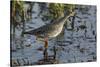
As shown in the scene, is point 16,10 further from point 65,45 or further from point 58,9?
point 65,45

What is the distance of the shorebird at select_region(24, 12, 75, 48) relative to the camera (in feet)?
→ 7.89

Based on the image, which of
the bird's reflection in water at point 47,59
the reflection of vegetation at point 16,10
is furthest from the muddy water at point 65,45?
the reflection of vegetation at point 16,10

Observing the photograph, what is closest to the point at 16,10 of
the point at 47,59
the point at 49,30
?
the point at 49,30

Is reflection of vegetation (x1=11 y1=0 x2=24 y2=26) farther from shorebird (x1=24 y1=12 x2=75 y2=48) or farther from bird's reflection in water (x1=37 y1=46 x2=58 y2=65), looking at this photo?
bird's reflection in water (x1=37 y1=46 x2=58 y2=65)

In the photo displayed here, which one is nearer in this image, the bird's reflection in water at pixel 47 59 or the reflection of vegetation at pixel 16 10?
the reflection of vegetation at pixel 16 10

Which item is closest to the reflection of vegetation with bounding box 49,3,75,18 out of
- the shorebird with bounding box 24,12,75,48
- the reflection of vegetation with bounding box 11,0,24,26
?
the shorebird with bounding box 24,12,75,48

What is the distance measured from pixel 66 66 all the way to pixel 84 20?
22.0 inches

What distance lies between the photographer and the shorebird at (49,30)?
2.40 metres

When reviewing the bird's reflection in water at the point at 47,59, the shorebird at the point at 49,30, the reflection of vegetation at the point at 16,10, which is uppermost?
the reflection of vegetation at the point at 16,10

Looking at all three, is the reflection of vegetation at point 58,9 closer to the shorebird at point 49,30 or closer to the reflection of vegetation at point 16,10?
the shorebird at point 49,30

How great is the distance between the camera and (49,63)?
2.45 m

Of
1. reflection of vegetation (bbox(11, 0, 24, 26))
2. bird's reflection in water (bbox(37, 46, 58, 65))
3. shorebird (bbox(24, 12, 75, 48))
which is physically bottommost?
bird's reflection in water (bbox(37, 46, 58, 65))
